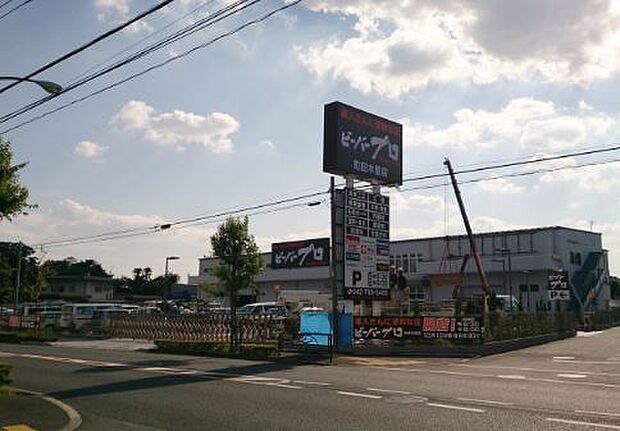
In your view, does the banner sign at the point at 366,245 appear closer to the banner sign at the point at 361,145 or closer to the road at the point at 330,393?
the banner sign at the point at 361,145

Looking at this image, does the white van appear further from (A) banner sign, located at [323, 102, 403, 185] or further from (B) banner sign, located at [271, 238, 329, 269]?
(B) banner sign, located at [271, 238, 329, 269]

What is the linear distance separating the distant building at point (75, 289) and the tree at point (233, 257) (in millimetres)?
79791

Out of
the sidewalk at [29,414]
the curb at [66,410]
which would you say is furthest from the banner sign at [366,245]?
the sidewalk at [29,414]

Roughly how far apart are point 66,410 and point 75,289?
9893 centimetres

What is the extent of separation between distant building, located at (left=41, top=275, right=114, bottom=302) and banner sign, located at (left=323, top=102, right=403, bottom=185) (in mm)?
80750

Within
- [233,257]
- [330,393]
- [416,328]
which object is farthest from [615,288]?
[330,393]

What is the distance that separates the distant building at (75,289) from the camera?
4003 inches

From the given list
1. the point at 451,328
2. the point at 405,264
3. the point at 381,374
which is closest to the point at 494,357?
the point at 451,328

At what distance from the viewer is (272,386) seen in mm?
15352

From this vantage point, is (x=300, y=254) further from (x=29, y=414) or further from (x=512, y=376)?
(x=29, y=414)

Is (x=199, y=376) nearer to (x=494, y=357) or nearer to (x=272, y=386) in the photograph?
(x=272, y=386)

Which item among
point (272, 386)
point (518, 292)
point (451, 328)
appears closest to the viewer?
point (272, 386)

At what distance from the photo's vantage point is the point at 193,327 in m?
36.1

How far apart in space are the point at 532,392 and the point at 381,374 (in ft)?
17.6
